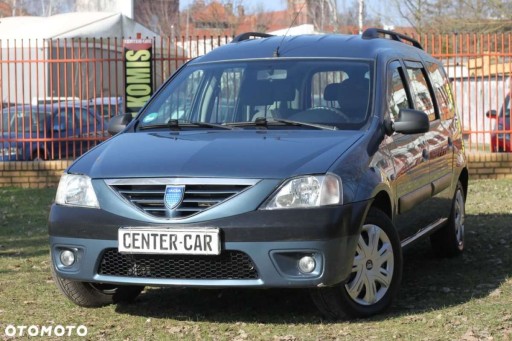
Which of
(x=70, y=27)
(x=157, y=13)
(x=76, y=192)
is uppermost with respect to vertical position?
(x=157, y=13)

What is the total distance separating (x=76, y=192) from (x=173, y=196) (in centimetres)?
68

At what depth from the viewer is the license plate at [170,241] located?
5.47 m

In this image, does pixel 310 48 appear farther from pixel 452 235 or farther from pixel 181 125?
pixel 452 235

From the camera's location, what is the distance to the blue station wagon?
5496mm

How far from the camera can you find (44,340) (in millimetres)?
5645

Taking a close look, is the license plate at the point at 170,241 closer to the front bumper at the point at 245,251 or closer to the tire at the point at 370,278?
the front bumper at the point at 245,251

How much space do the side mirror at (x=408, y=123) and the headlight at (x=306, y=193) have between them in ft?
3.40

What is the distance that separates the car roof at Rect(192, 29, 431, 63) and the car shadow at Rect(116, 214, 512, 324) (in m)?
1.63

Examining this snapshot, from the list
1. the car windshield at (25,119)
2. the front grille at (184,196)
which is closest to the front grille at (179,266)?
the front grille at (184,196)

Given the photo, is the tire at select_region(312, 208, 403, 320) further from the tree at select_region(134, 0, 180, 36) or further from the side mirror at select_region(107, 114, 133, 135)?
the tree at select_region(134, 0, 180, 36)

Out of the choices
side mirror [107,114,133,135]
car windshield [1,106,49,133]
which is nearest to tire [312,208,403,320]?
side mirror [107,114,133,135]

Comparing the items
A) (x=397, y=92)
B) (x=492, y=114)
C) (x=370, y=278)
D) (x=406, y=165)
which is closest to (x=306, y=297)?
(x=370, y=278)

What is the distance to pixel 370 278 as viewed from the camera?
5996 millimetres

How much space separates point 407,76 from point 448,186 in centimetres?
112
